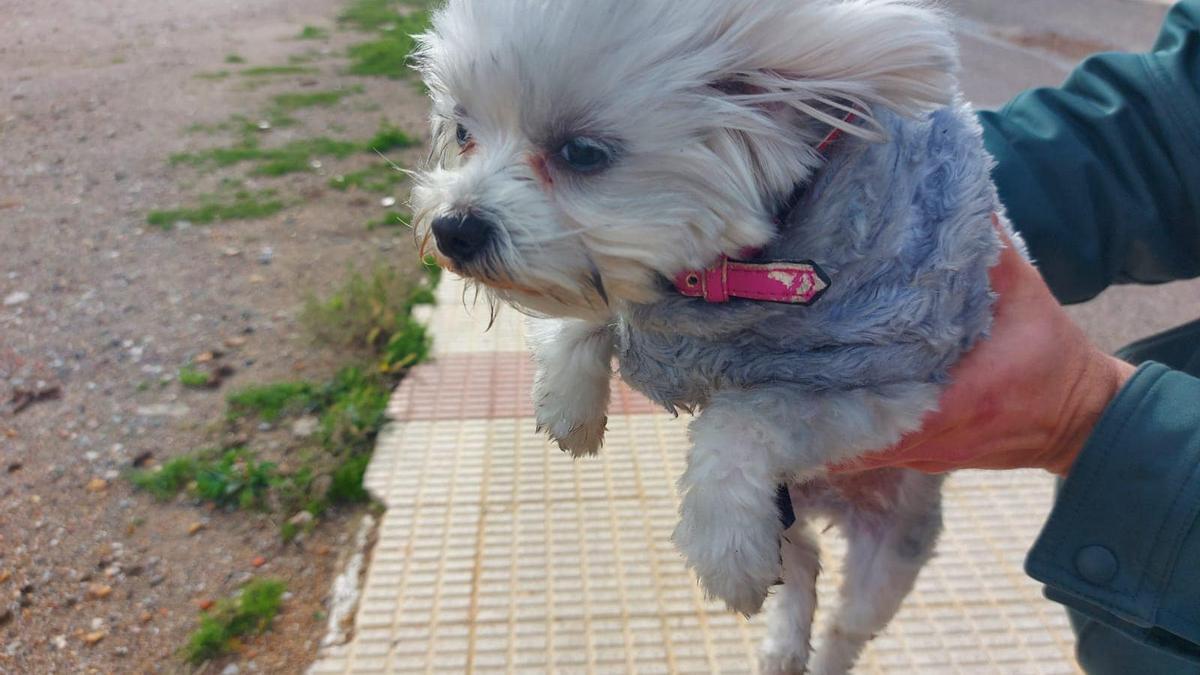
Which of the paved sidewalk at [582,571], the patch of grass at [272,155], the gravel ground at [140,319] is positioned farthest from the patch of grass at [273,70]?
the paved sidewalk at [582,571]

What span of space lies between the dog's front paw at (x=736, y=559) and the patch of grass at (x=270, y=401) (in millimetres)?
2403

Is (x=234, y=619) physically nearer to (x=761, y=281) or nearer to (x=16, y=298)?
(x=761, y=281)

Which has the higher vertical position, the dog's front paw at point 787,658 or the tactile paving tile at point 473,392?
the dog's front paw at point 787,658

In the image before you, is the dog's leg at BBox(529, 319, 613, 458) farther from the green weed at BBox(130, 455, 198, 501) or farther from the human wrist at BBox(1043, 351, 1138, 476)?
the green weed at BBox(130, 455, 198, 501)

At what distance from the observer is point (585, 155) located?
4.58 feet

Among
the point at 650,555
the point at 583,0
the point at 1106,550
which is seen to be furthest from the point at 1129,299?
the point at 583,0

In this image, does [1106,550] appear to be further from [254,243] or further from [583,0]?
[254,243]

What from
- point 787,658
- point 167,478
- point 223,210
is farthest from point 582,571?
point 223,210

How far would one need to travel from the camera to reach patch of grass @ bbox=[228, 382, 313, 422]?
11.6ft

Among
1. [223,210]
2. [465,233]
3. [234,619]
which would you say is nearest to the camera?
[465,233]

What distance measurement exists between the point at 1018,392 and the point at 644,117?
886 mm

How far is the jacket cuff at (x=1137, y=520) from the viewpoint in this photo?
1.57 meters

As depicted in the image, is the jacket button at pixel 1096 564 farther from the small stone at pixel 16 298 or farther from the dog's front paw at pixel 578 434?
the small stone at pixel 16 298

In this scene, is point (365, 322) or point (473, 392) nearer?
point (473, 392)
